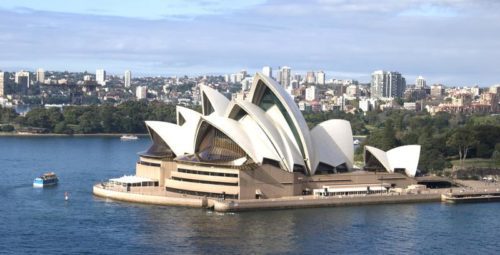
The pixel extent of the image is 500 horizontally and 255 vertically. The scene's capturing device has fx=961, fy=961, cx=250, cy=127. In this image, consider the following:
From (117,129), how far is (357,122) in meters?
25.6

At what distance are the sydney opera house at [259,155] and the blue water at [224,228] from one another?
2109 millimetres

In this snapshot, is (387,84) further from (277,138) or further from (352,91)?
(277,138)

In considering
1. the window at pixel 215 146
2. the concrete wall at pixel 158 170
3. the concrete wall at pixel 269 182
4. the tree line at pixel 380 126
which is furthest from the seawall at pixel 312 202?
the tree line at pixel 380 126

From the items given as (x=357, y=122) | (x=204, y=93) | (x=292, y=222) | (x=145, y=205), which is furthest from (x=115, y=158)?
(x=357, y=122)

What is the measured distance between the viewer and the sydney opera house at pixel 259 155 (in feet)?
128

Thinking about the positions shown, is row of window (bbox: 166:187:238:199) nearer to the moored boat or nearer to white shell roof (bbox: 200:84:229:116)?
white shell roof (bbox: 200:84:229:116)

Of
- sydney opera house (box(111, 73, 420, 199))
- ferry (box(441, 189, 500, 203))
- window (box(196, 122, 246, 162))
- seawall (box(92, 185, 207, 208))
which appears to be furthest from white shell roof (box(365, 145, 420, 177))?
seawall (box(92, 185, 207, 208))

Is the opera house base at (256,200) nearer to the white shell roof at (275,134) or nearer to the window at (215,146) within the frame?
the white shell roof at (275,134)

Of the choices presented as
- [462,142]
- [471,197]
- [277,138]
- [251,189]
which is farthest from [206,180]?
[462,142]

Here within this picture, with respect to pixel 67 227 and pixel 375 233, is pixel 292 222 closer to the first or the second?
pixel 375 233

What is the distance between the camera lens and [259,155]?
1544 inches

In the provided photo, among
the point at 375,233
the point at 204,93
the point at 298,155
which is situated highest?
the point at 204,93

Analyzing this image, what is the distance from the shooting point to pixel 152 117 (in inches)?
3669

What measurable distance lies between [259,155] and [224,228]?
6.76 meters
